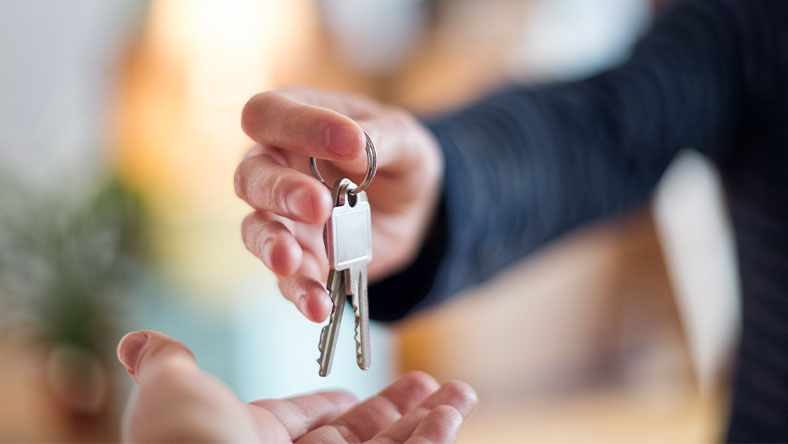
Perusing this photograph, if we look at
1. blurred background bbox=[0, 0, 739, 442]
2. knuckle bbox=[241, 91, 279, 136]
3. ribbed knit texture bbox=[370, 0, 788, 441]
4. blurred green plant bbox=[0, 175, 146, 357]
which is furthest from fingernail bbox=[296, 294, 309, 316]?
blurred green plant bbox=[0, 175, 146, 357]

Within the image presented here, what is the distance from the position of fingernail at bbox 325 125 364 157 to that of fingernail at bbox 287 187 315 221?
0.03 m

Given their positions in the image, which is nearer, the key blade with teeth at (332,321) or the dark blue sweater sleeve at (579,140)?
the key blade with teeth at (332,321)

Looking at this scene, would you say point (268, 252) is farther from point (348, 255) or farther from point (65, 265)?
point (65, 265)

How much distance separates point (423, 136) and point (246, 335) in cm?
101

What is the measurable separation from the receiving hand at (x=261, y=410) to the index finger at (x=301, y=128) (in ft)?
0.40

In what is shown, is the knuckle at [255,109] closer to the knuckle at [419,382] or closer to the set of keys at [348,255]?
the set of keys at [348,255]

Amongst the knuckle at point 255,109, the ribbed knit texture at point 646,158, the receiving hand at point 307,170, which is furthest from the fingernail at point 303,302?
the ribbed knit texture at point 646,158

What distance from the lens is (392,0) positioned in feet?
6.14

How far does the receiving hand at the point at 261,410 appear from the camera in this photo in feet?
1.09

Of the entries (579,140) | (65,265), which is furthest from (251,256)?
(579,140)

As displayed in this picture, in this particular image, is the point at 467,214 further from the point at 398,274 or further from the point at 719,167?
the point at 719,167

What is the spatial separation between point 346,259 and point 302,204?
0.05 m

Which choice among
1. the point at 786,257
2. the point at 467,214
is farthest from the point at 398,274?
the point at 786,257

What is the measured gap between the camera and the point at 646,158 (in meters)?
0.80
